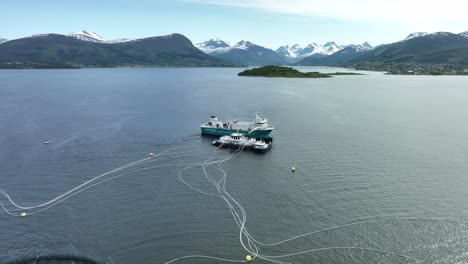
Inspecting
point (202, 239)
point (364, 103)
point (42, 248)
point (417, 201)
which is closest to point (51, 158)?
point (42, 248)

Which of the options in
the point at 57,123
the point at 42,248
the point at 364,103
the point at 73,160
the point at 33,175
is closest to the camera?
the point at 42,248

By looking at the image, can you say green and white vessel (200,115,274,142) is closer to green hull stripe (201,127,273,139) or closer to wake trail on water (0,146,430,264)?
green hull stripe (201,127,273,139)

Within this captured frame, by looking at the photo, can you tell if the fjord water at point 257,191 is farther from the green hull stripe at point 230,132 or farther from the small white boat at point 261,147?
the green hull stripe at point 230,132

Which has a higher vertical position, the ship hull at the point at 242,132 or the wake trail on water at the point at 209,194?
the ship hull at the point at 242,132

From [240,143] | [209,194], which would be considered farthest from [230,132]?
[209,194]

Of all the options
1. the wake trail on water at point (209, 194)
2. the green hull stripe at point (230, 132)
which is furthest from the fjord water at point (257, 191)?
the green hull stripe at point (230, 132)

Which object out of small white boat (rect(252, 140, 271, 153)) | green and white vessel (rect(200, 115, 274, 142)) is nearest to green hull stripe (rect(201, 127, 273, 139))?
green and white vessel (rect(200, 115, 274, 142))

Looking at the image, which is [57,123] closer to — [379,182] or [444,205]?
[379,182]
